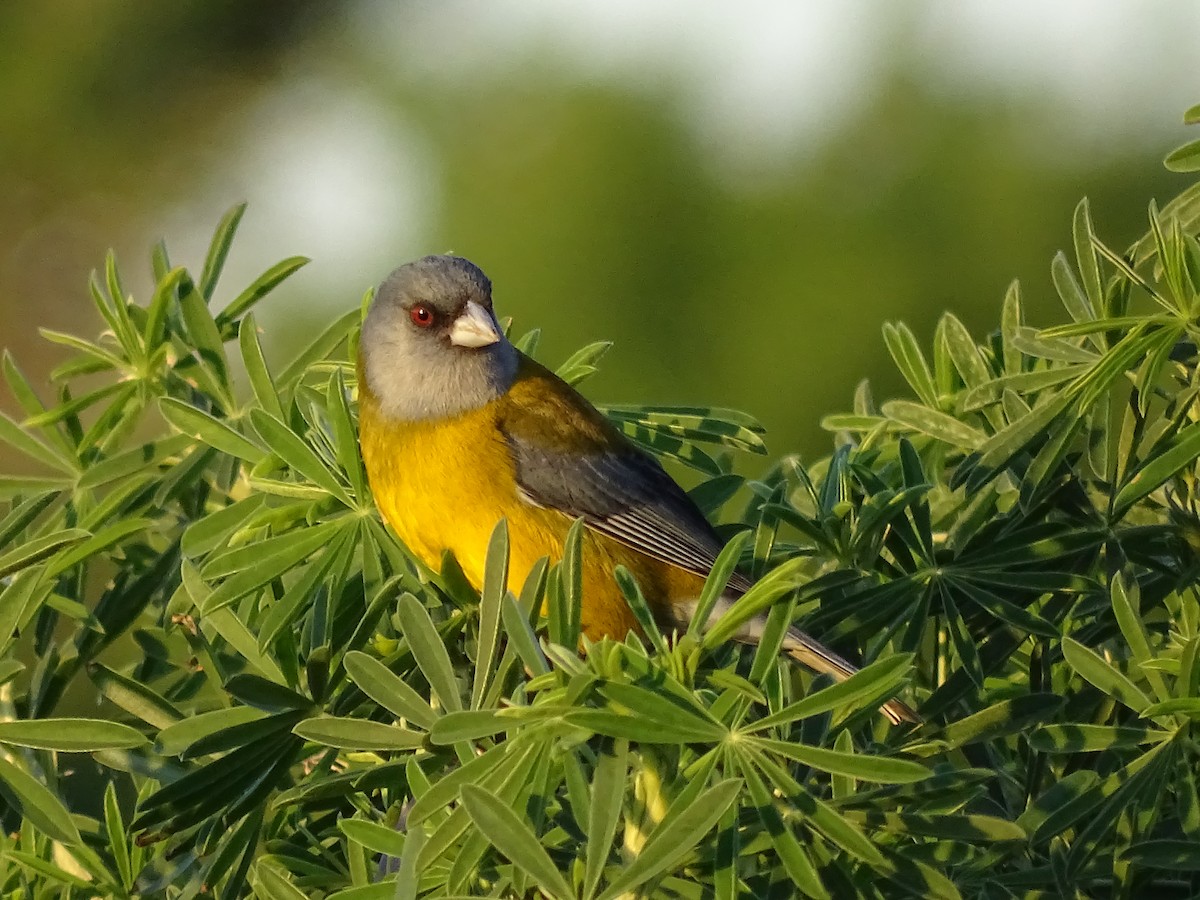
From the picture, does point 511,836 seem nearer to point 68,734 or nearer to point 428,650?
point 428,650

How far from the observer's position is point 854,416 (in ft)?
6.36

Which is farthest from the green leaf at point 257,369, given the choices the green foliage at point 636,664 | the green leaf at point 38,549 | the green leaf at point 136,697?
the green leaf at point 136,697

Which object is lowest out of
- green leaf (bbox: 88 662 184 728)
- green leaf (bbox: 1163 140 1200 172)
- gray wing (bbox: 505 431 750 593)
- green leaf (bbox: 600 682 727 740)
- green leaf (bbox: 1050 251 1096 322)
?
gray wing (bbox: 505 431 750 593)

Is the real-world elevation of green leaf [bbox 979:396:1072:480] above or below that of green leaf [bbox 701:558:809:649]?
above

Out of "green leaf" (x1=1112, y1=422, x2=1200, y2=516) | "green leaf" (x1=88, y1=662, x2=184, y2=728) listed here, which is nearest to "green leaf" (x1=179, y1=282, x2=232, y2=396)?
"green leaf" (x1=88, y1=662, x2=184, y2=728)

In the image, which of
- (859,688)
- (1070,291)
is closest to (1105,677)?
(859,688)

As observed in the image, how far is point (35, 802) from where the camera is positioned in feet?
4.35

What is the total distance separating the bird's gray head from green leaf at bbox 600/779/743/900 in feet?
5.21

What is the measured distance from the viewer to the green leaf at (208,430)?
164 cm

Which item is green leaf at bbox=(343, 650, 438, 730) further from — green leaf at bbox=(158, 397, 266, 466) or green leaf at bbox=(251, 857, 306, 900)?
green leaf at bbox=(158, 397, 266, 466)

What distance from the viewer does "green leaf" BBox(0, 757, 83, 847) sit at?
131cm

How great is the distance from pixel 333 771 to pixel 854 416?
839 mm

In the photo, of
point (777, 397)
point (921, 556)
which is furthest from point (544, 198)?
point (921, 556)

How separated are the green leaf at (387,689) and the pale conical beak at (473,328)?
1366 mm
